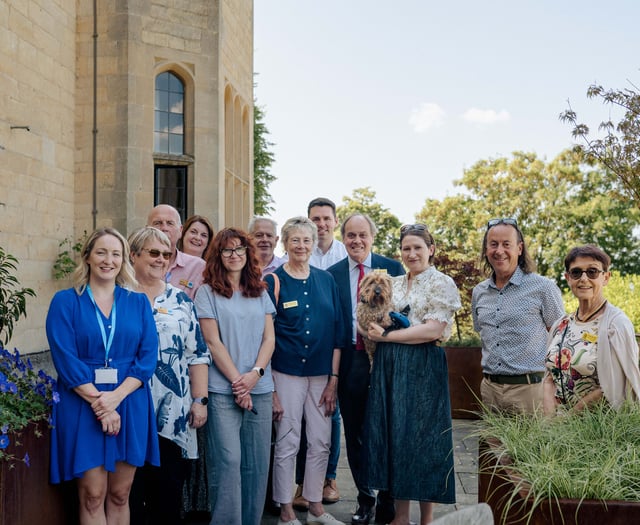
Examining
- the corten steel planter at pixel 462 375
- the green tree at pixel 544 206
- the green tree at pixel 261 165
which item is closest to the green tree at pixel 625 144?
the corten steel planter at pixel 462 375

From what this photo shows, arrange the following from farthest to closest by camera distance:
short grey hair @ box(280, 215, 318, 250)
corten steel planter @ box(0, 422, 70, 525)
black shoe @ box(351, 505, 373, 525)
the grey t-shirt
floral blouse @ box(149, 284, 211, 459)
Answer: black shoe @ box(351, 505, 373, 525)
short grey hair @ box(280, 215, 318, 250)
the grey t-shirt
floral blouse @ box(149, 284, 211, 459)
corten steel planter @ box(0, 422, 70, 525)

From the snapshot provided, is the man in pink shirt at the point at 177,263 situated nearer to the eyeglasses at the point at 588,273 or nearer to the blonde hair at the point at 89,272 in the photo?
the blonde hair at the point at 89,272

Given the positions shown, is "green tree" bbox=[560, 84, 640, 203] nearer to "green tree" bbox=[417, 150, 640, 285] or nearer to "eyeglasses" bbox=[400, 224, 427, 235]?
"eyeglasses" bbox=[400, 224, 427, 235]

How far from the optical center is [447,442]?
444 centimetres

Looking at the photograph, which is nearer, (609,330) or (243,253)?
(609,330)

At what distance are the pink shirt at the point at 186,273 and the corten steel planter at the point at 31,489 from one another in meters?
1.57

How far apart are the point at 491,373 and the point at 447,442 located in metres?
0.53

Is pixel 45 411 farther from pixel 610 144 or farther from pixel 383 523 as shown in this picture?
pixel 610 144

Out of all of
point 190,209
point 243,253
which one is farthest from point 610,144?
point 243,253

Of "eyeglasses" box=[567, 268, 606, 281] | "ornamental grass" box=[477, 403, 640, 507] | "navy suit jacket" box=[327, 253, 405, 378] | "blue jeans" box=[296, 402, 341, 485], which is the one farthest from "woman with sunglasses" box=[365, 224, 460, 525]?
"blue jeans" box=[296, 402, 341, 485]

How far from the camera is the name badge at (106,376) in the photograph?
366 centimetres

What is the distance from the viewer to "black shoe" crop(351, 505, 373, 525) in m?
4.93

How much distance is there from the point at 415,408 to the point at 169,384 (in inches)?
61.8

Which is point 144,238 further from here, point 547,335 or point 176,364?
point 547,335
